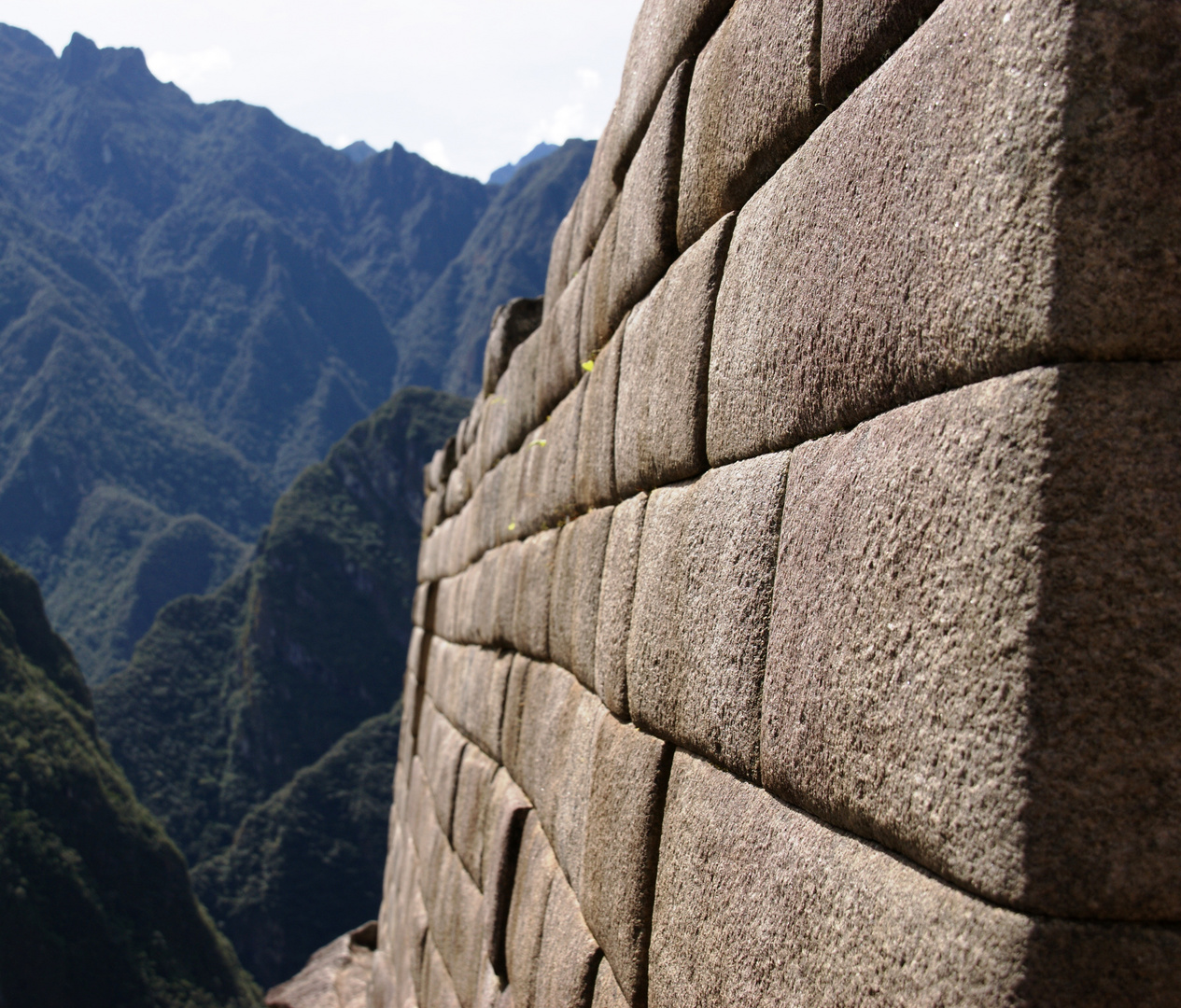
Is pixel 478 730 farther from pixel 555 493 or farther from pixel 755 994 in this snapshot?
pixel 755 994

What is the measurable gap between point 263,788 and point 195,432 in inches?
A: 1647

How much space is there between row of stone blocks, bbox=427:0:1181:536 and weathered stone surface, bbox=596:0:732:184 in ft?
0.03

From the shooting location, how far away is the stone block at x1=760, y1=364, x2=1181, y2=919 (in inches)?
28.3

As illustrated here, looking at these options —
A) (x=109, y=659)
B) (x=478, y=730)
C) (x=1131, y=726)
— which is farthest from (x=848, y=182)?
(x=109, y=659)

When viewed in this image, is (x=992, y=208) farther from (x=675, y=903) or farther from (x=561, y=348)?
(x=561, y=348)

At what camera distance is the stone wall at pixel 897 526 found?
0.73 meters

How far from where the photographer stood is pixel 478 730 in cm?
373

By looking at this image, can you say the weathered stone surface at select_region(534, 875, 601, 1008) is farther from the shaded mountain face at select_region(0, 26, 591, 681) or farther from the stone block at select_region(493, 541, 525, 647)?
the shaded mountain face at select_region(0, 26, 591, 681)

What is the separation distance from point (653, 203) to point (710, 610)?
3.13 feet

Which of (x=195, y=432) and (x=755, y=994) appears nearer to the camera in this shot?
(x=755, y=994)

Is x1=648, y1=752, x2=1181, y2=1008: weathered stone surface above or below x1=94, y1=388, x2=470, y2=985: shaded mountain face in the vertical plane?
above

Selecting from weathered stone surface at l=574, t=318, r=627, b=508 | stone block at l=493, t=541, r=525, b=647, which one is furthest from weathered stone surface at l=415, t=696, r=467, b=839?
weathered stone surface at l=574, t=318, r=627, b=508

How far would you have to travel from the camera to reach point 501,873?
2.78 m

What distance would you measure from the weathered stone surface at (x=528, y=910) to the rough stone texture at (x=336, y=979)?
4.18 metres
